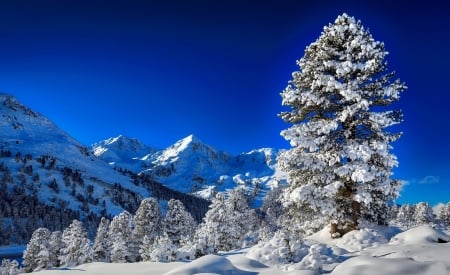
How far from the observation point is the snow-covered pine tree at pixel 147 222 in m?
61.8

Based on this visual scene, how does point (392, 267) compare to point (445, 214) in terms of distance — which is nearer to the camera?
point (392, 267)

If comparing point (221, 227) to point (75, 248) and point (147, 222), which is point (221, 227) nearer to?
point (147, 222)

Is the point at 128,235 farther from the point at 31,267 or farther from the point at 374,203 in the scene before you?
the point at 374,203

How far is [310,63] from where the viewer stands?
21.5m

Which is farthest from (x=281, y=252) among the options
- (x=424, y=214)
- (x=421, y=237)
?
(x=424, y=214)

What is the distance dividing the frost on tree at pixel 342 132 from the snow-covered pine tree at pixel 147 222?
44.0 metres

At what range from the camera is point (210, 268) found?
13570mm

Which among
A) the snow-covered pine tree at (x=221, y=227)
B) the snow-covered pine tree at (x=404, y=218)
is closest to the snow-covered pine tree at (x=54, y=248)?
the snow-covered pine tree at (x=221, y=227)

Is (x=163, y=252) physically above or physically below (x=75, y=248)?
below

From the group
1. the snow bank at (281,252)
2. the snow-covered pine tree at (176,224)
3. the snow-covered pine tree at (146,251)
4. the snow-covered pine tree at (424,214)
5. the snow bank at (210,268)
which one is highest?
the snow-covered pine tree at (424,214)

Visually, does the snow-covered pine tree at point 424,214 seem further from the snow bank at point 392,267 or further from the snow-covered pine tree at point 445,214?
the snow bank at point 392,267

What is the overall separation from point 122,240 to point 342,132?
42.5 m

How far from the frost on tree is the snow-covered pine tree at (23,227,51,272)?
54243 mm

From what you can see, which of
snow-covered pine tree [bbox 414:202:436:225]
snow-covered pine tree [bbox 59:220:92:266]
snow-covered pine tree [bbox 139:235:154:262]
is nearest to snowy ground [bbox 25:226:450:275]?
snow-covered pine tree [bbox 139:235:154:262]
